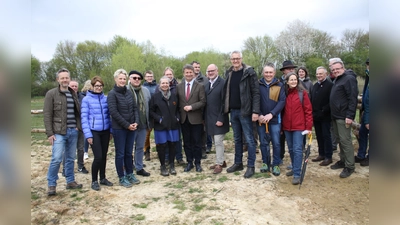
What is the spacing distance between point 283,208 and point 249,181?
1093 mm

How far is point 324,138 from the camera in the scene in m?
5.61

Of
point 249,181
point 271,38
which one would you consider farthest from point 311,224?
point 271,38

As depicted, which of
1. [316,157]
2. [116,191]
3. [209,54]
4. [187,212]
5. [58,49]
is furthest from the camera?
[209,54]

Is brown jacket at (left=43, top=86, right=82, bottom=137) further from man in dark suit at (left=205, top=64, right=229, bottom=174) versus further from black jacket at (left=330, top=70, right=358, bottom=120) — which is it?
black jacket at (left=330, top=70, right=358, bottom=120)

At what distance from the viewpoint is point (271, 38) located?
38.3m

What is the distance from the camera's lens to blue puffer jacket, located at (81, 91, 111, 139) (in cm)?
445

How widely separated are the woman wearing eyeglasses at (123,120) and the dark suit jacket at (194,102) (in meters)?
0.95

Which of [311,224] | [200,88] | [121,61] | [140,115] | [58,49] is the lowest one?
[311,224]

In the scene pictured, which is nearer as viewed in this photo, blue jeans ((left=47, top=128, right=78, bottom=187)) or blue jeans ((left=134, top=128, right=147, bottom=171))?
blue jeans ((left=47, top=128, right=78, bottom=187))

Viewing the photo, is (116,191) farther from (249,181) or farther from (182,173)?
(249,181)

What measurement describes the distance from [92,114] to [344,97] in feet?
14.3

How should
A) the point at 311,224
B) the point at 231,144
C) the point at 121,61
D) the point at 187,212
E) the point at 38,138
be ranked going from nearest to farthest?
1. the point at 311,224
2. the point at 187,212
3. the point at 231,144
4. the point at 38,138
5. the point at 121,61

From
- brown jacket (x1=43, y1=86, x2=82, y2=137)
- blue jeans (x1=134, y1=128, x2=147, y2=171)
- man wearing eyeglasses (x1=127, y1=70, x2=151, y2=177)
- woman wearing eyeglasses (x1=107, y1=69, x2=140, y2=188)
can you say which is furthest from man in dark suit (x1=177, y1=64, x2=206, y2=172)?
brown jacket (x1=43, y1=86, x2=82, y2=137)

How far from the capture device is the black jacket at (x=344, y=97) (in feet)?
15.0
